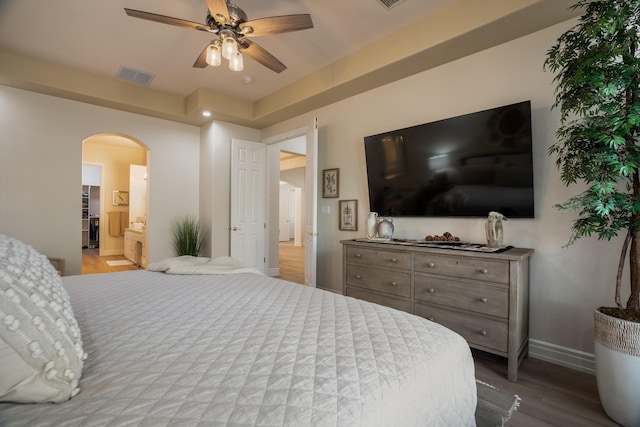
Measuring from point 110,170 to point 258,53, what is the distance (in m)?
6.61

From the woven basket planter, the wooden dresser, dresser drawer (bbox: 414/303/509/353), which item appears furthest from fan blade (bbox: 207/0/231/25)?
the woven basket planter

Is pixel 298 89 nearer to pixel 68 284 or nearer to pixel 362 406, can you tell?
pixel 68 284

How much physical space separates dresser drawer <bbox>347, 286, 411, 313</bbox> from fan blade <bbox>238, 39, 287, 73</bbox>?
221cm

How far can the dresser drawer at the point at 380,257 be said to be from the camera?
2.53m

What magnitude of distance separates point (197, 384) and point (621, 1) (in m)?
2.46

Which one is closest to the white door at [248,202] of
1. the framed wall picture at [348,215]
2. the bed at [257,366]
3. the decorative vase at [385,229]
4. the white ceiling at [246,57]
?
the white ceiling at [246,57]

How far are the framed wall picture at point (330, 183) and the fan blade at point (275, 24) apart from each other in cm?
195

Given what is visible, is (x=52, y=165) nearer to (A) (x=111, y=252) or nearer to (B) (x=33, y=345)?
(B) (x=33, y=345)

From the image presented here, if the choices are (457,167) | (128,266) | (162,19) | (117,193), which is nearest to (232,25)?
(162,19)

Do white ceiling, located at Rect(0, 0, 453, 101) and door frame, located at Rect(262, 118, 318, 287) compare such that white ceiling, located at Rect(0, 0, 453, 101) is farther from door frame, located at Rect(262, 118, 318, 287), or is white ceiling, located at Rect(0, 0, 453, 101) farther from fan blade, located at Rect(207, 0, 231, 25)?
door frame, located at Rect(262, 118, 318, 287)

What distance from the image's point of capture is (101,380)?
2.34ft

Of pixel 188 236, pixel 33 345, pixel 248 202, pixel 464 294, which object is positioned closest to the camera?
pixel 33 345

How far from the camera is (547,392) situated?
6.13ft

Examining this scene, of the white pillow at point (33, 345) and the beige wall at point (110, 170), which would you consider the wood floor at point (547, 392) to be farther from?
the beige wall at point (110, 170)
